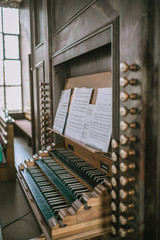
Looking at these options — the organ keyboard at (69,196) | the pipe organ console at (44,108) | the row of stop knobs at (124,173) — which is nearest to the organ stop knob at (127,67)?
the row of stop knobs at (124,173)

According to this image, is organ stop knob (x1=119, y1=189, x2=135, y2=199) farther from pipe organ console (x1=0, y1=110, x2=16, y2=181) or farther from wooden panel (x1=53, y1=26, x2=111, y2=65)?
pipe organ console (x1=0, y1=110, x2=16, y2=181)

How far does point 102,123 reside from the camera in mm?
2016

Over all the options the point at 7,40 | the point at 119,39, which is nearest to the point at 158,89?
the point at 119,39

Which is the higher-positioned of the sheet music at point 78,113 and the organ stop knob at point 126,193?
the sheet music at point 78,113

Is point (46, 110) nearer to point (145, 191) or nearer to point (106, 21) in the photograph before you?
point (106, 21)

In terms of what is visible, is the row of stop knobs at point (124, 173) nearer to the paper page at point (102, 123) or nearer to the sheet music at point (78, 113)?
the paper page at point (102, 123)

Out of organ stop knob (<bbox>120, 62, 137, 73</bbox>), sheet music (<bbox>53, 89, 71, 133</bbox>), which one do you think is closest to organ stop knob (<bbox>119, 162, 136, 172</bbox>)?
organ stop knob (<bbox>120, 62, 137, 73</bbox>)

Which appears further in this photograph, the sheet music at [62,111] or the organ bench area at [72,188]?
the sheet music at [62,111]

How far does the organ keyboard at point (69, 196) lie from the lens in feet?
5.37

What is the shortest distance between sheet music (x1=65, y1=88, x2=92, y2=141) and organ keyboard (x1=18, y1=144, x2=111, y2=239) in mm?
314

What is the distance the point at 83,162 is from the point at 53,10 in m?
2.07

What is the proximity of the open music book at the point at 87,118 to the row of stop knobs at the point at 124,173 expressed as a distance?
0.98 feet

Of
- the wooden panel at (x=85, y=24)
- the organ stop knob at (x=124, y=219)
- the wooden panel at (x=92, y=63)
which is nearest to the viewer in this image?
the organ stop knob at (x=124, y=219)

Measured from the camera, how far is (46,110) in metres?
3.62
